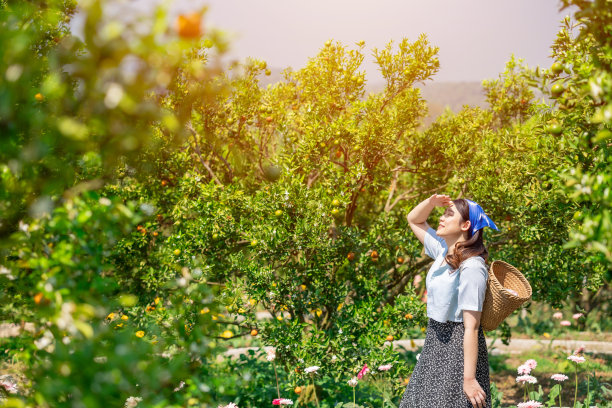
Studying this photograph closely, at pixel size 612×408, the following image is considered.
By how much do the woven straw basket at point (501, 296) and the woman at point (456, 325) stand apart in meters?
0.07

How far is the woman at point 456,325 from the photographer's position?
8.71ft

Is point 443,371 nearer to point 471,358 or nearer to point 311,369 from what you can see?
point 471,358

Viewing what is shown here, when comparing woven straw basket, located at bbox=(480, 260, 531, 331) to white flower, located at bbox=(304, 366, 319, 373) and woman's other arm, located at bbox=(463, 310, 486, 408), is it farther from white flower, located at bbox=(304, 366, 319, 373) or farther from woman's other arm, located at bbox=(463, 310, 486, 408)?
white flower, located at bbox=(304, 366, 319, 373)

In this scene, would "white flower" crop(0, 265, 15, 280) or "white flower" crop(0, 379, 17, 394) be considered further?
"white flower" crop(0, 379, 17, 394)

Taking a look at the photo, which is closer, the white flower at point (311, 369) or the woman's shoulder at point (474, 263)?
the woman's shoulder at point (474, 263)

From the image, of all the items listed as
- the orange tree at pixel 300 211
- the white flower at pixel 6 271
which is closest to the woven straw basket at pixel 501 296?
the orange tree at pixel 300 211

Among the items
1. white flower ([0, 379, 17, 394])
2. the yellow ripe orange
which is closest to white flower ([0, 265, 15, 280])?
white flower ([0, 379, 17, 394])

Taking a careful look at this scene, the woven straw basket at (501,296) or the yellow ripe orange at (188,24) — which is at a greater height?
the yellow ripe orange at (188,24)

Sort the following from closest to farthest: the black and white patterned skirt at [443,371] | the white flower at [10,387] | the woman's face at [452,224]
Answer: the white flower at [10,387] → the black and white patterned skirt at [443,371] → the woman's face at [452,224]

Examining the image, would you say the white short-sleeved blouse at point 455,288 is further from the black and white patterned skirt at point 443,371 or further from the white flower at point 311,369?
the white flower at point 311,369

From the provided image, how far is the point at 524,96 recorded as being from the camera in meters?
5.36

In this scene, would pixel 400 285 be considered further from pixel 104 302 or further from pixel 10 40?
pixel 10 40

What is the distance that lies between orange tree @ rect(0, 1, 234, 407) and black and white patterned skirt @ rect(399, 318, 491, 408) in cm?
168

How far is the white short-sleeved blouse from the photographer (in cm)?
266
